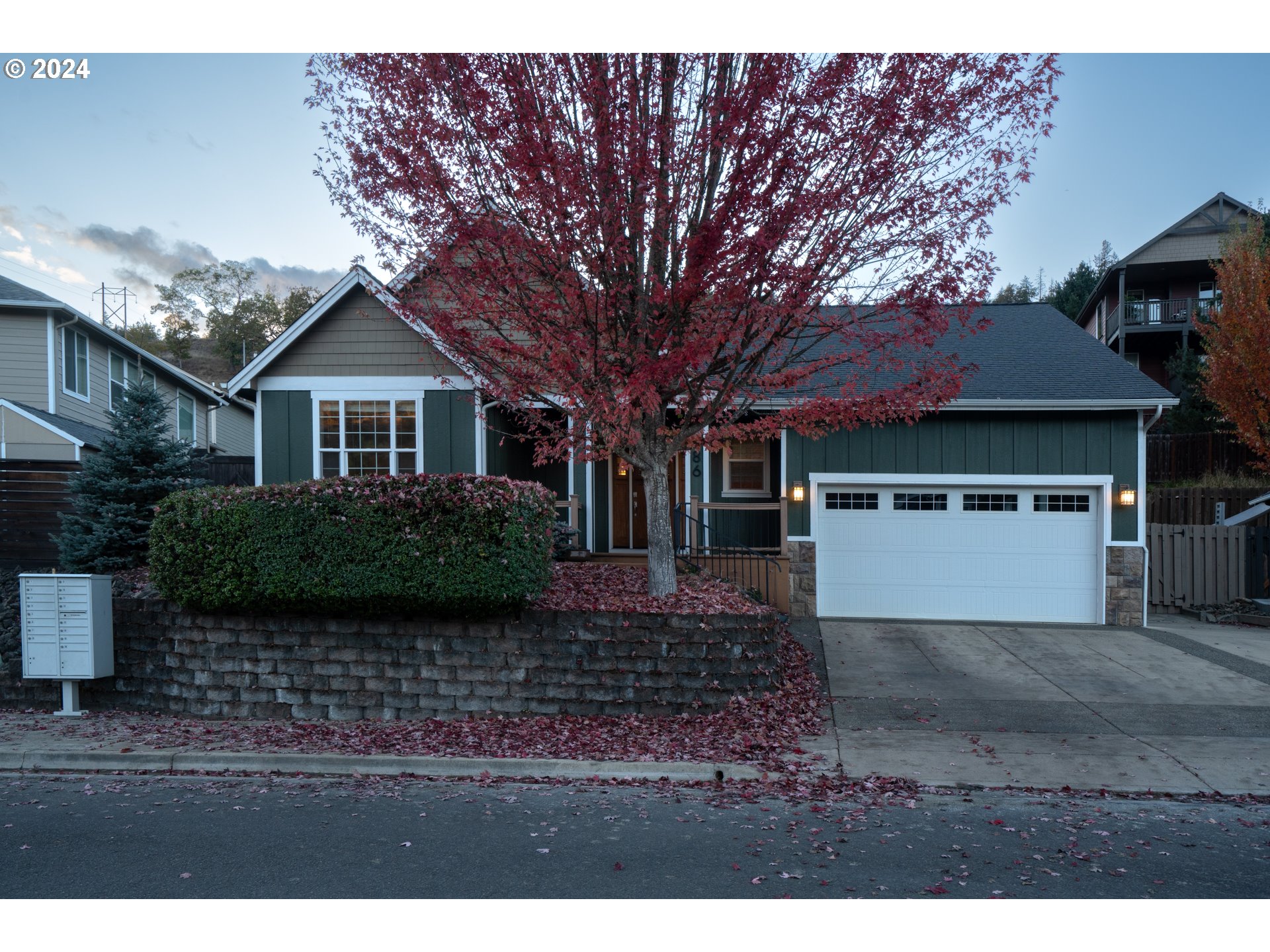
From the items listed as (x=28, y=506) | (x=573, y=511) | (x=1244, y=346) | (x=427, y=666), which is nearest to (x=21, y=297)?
(x=28, y=506)

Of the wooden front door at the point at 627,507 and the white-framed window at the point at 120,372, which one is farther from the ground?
the white-framed window at the point at 120,372

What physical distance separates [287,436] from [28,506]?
458 cm

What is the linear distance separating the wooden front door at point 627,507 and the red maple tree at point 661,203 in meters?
6.09

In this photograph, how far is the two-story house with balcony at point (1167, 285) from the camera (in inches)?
1099

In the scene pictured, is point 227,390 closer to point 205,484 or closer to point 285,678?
point 205,484

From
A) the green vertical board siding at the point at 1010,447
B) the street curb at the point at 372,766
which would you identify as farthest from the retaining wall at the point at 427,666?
the green vertical board siding at the point at 1010,447

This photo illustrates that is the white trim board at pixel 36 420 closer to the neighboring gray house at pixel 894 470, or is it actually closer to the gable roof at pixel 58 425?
the gable roof at pixel 58 425

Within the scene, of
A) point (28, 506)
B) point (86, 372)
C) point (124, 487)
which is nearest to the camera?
point (124, 487)

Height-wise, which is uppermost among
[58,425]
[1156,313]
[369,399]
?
[1156,313]

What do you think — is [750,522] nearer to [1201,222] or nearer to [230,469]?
[230,469]

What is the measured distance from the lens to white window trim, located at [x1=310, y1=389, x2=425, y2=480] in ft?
41.9

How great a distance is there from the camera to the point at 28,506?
13219 mm

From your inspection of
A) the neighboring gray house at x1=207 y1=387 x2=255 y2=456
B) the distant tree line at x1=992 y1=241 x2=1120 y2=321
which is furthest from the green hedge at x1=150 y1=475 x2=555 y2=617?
the distant tree line at x1=992 y1=241 x2=1120 y2=321

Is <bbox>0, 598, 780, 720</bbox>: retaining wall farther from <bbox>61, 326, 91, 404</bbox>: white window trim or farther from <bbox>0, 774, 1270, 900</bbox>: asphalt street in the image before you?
<bbox>61, 326, 91, 404</bbox>: white window trim
